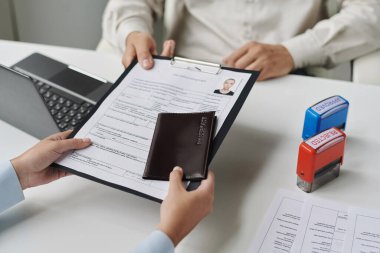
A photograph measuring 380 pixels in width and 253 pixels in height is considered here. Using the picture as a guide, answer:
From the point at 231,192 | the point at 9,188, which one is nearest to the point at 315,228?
the point at 231,192

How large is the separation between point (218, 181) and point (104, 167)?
18 centimetres

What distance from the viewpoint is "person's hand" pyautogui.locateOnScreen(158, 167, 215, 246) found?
62 centimetres

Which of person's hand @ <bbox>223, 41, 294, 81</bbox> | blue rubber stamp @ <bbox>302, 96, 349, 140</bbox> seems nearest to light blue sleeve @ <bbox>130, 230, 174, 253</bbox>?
blue rubber stamp @ <bbox>302, 96, 349, 140</bbox>

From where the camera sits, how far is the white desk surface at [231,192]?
2.18 ft

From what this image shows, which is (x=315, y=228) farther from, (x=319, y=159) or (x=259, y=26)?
(x=259, y=26)

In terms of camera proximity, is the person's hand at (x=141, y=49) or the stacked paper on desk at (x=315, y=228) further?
the person's hand at (x=141, y=49)

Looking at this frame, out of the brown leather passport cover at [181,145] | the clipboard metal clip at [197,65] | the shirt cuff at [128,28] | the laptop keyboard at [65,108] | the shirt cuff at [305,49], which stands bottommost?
the shirt cuff at [305,49]

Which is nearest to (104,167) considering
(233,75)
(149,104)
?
(149,104)

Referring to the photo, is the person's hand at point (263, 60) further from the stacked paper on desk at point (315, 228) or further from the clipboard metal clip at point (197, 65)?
the stacked paper on desk at point (315, 228)

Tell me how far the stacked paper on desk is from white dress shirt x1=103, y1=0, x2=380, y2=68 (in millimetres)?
499

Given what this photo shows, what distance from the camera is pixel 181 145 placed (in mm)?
726

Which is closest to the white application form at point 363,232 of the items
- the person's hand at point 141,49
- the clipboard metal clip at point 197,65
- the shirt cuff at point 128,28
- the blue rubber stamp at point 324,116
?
the blue rubber stamp at point 324,116

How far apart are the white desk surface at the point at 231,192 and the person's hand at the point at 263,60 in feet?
0.26

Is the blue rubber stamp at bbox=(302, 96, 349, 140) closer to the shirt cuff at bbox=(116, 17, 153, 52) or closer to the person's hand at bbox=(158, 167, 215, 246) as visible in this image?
the person's hand at bbox=(158, 167, 215, 246)
